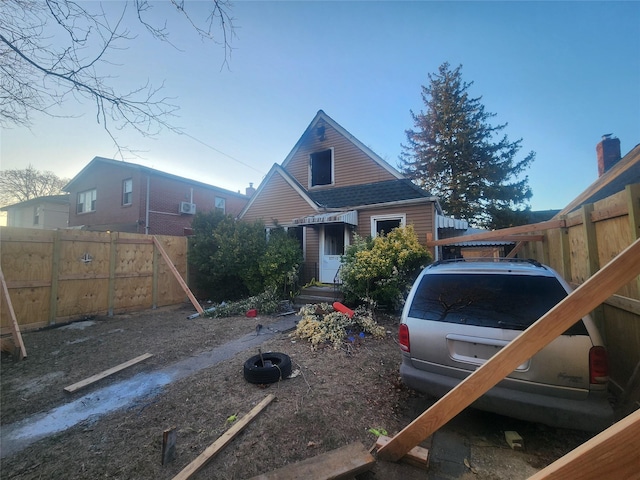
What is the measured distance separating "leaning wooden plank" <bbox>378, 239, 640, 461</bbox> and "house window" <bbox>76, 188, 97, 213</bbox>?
2357cm

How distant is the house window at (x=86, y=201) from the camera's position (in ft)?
60.0

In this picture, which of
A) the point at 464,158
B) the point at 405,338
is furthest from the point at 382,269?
the point at 464,158

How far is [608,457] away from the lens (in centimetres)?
88

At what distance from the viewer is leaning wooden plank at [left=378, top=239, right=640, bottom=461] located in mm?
1352

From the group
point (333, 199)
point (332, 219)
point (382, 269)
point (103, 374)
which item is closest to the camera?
point (103, 374)

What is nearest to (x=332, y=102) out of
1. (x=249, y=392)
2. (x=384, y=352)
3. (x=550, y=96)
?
(x=550, y=96)

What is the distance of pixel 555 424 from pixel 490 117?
26.9m

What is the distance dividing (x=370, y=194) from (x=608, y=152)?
11.6 metres

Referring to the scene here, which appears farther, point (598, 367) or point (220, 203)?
point (220, 203)

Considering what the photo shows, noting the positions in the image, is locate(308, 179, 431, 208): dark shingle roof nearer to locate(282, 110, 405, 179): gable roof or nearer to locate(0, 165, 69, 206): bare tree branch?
locate(282, 110, 405, 179): gable roof

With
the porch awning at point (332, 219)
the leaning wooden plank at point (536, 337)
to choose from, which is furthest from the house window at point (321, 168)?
the leaning wooden plank at point (536, 337)

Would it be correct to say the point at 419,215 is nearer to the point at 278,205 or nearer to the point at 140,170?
the point at 278,205

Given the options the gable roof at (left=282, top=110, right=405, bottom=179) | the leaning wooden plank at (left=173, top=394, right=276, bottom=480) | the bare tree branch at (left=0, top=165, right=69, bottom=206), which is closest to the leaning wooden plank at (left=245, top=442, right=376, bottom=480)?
the leaning wooden plank at (left=173, top=394, right=276, bottom=480)

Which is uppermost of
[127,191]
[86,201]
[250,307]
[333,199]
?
[127,191]
